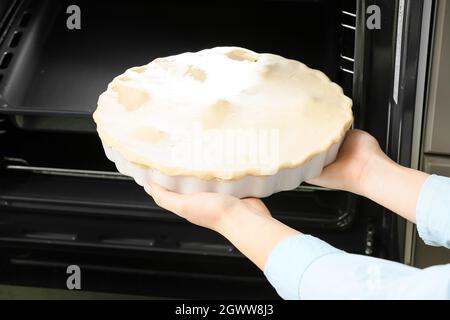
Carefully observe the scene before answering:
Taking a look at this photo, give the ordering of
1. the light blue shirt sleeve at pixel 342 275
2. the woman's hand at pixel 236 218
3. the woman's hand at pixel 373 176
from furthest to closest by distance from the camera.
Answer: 1. the woman's hand at pixel 373 176
2. the woman's hand at pixel 236 218
3. the light blue shirt sleeve at pixel 342 275

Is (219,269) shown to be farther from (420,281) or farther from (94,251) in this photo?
(420,281)

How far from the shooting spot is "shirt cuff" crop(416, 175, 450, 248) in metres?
0.83

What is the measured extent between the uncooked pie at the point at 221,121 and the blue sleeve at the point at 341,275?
0.16 m

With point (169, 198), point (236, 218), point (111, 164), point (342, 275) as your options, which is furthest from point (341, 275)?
point (111, 164)

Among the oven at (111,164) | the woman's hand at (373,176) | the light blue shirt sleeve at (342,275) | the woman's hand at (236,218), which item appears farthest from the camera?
the oven at (111,164)

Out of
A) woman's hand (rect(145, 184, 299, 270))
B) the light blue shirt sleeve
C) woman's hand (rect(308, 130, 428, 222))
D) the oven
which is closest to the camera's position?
the light blue shirt sleeve

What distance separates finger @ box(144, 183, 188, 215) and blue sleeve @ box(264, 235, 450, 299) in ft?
0.58

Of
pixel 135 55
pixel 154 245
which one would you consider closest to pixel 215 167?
pixel 154 245

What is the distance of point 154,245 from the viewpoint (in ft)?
4.04

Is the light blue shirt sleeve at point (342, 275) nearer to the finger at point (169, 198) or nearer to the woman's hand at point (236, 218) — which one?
the woman's hand at point (236, 218)

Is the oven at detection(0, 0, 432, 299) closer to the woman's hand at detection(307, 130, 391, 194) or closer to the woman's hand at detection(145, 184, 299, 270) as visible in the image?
the woman's hand at detection(307, 130, 391, 194)

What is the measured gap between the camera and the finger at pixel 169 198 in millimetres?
894

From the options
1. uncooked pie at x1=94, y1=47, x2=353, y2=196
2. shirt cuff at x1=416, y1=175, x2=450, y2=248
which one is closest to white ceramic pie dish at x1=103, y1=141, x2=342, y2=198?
uncooked pie at x1=94, y1=47, x2=353, y2=196

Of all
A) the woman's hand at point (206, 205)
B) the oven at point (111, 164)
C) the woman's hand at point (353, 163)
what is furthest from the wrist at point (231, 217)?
the oven at point (111, 164)
